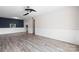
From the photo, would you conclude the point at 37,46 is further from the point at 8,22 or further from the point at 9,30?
A: the point at 8,22

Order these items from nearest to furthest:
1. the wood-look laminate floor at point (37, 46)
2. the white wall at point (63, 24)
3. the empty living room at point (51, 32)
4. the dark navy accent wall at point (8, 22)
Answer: the wood-look laminate floor at point (37, 46) < the empty living room at point (51, 32) < the white wall at point (63, 24) < the dark navy accent wall at point (8, 22)

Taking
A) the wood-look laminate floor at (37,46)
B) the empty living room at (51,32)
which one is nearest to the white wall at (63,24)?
the empty living room at (51,32)

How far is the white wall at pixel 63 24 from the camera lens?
420 centimetres

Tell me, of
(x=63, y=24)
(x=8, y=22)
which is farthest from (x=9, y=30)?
(x=63, y=24)

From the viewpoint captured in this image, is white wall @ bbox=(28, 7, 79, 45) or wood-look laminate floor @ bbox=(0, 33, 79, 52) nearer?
wood-look laminate floor @ bbox=(0, 33, 79, 52)

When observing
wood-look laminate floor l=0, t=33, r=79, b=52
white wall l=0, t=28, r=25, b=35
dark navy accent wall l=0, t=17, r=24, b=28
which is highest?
dark navy accent wall l=0, t=17, r=24, b=28

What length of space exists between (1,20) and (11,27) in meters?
1.61

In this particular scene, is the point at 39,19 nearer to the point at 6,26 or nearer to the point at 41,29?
A: the point at 41,29

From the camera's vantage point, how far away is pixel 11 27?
994 centimetres

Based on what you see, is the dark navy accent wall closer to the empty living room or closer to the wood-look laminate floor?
the empty living room

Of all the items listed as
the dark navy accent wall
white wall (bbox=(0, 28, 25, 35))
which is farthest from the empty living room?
the dark navy accent wall

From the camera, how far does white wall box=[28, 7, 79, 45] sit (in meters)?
4.20

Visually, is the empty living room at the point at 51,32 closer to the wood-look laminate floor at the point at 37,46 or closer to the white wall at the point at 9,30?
the wood-look laminate floor at the point at 37,46
